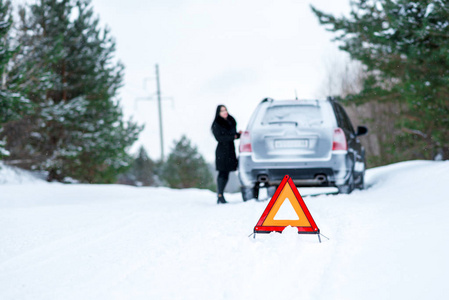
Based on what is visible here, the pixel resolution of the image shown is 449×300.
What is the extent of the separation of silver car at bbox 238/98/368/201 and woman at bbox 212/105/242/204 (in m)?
0.80

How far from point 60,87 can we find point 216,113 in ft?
35.3

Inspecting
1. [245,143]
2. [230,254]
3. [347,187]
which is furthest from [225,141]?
[230,254]

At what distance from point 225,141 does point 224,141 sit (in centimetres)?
2

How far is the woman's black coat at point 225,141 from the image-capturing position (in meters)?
8.41

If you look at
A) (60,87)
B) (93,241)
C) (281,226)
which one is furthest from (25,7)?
(281,226)

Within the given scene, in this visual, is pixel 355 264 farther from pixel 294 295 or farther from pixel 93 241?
pixel 93 241

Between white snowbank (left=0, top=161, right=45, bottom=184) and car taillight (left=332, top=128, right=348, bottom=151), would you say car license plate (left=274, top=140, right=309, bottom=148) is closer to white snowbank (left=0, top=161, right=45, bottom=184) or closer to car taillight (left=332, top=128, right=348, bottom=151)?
car taillight (left=332, top=128, right=348, bottom=151)

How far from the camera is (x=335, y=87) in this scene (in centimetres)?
3609

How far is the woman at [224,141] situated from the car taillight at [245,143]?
0.79m

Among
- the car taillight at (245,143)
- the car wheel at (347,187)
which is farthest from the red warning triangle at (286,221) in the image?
the car wheel at (347,187)

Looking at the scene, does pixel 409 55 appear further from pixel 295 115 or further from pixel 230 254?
pixel 230 254

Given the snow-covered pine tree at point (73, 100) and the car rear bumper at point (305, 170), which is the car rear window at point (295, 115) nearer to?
the car rear bumper at point (305, 170)

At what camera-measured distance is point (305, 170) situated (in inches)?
288

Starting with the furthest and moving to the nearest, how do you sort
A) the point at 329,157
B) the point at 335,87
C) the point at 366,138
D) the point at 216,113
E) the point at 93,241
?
the point at 335,87
the point at 366,138
the point at 216,113
the point at 329,157
the point at 93,241
